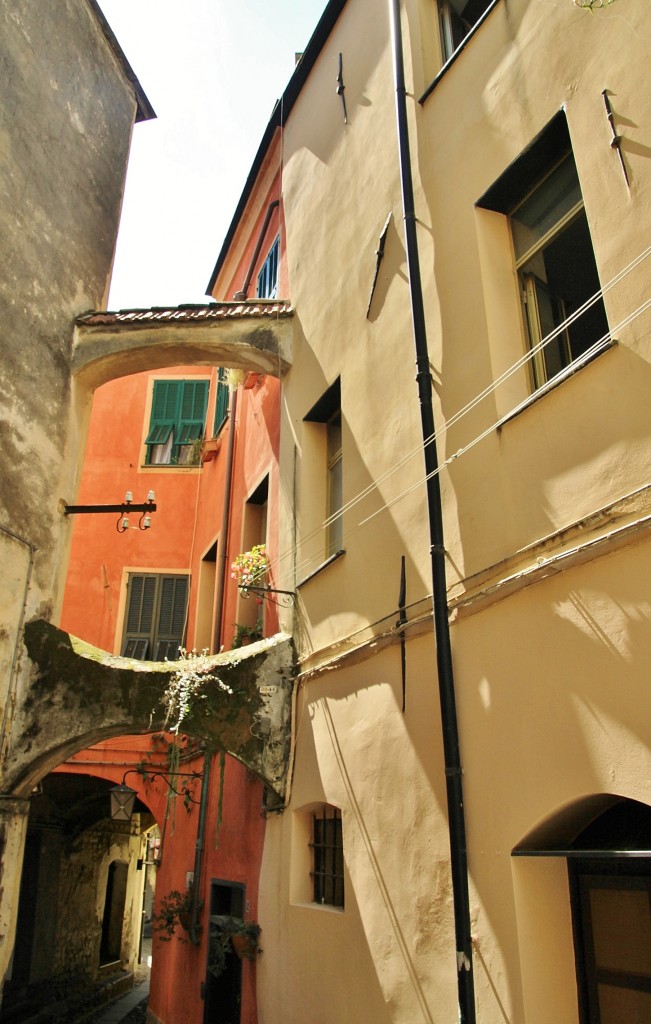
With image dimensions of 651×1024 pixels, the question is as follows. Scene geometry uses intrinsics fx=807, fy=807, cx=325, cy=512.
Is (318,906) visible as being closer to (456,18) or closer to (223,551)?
(223,551)

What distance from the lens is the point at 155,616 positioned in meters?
13.4

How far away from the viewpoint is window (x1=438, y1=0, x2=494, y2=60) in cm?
715

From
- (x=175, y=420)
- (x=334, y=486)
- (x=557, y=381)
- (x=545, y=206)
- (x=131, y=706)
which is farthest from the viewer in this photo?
(x=175, y=420)

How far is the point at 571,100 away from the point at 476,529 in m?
2.66

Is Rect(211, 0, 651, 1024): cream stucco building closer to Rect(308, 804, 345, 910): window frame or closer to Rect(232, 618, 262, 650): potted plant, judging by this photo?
Rect(308, 804, 345, 910): window frame

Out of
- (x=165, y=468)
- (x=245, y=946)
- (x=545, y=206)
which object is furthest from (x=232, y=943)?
(x=165, y=468)

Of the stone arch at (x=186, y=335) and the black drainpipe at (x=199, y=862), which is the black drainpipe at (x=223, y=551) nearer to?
the black drainpipe at (x=199, y=862)

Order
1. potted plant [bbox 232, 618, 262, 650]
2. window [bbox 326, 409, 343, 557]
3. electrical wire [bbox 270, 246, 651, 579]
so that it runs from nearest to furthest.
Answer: electrical wire [bbox 270, 246, 651, 579] → window [bbox 326, 409, 343, 557] → potted plant [bbox 232, 618, 262, 650]

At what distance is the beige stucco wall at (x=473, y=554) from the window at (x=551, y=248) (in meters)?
0.13

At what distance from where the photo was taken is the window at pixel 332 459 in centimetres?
770

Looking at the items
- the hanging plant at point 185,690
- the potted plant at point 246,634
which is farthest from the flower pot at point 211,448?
the hanging plant at point 185,690

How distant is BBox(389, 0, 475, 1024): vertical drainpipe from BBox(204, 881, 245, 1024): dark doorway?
4.49 metres

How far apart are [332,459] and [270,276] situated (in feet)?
14.8

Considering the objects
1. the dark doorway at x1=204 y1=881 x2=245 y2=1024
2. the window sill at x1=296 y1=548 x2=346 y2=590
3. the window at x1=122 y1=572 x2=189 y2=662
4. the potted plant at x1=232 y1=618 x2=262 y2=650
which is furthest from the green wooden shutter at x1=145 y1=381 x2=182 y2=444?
the dark doorway at x1=204 y1=881 x2=245 y2=1024
